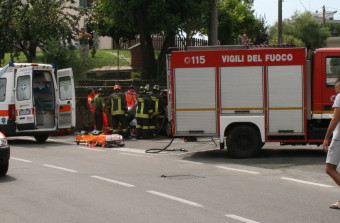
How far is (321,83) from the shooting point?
13547 millimetres

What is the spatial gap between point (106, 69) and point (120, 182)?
→ 736 inches

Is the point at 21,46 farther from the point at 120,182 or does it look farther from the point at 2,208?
the point at 2,208

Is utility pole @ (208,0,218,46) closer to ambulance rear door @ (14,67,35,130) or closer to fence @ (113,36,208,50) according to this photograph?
ambulance rear door @ (14,67,35,130)

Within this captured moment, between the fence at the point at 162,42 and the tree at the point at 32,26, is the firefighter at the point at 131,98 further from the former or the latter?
the fence at the point at 162,42

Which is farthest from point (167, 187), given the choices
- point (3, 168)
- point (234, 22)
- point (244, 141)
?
point (234, 22)

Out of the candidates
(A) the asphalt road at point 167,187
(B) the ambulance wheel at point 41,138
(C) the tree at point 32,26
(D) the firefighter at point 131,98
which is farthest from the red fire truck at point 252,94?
(C) the tree at point 32,26

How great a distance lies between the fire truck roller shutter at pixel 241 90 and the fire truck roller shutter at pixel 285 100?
25 cm

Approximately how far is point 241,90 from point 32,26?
1611cm

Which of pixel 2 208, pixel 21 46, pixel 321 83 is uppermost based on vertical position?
pixel 21 46

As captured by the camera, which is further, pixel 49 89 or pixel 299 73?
pixel 49 89

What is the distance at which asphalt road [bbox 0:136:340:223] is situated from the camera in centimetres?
776

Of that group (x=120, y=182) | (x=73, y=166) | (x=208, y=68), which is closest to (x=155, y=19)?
(x=208, y=68)

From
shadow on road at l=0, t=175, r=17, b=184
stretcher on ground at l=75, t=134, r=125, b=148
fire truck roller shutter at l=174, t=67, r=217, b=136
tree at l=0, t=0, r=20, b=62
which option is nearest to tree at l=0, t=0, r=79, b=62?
tree at l=0, t=0, r=20, b=62

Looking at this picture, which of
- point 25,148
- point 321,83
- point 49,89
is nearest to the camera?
point 321,83
